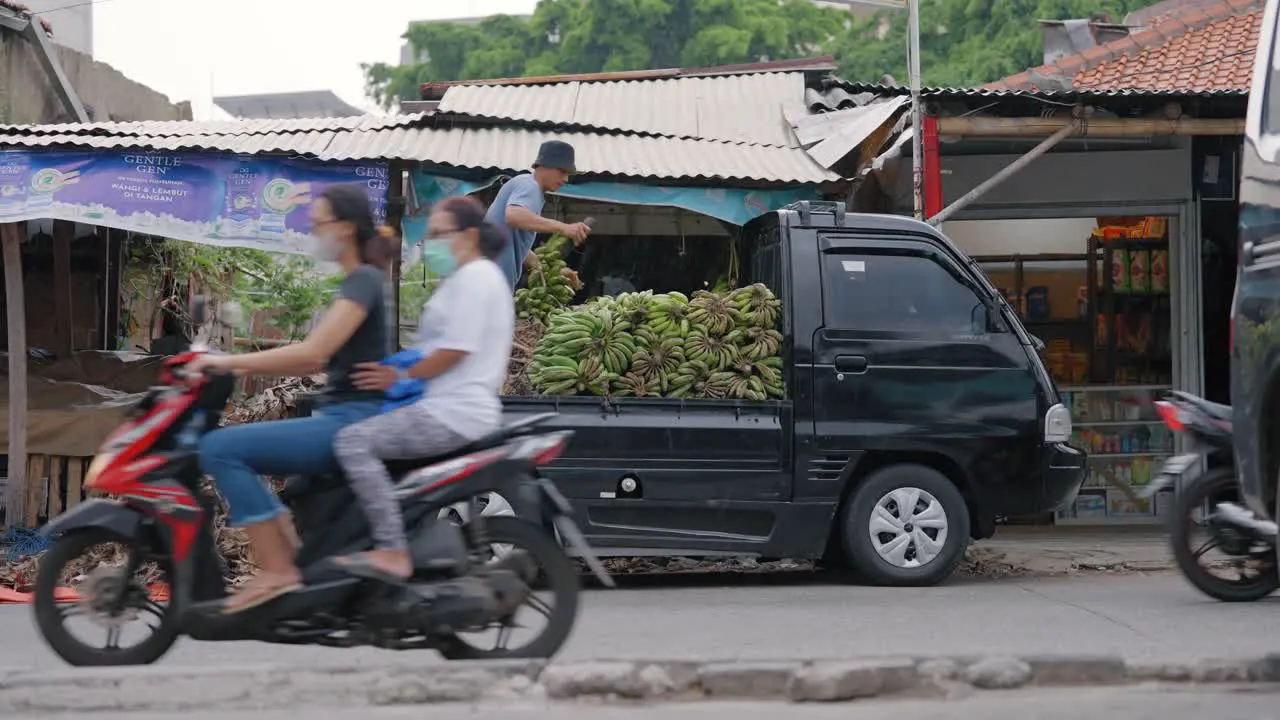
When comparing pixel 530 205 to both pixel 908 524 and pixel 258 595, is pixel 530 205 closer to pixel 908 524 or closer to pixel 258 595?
pixel 908 524

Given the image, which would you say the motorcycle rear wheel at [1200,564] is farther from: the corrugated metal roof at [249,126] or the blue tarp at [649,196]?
the corrugated metal roof at [249,126]

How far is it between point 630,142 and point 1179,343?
509 cm

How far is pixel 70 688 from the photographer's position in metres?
4.57

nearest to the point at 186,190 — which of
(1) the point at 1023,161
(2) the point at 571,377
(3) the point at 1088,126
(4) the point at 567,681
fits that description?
(2) the point at 571,377

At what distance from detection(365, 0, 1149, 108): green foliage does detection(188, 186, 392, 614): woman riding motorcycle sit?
27.4 meters

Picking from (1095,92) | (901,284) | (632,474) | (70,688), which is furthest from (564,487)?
(1095,92)

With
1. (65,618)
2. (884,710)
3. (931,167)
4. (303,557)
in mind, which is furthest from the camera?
Result: (931,167)

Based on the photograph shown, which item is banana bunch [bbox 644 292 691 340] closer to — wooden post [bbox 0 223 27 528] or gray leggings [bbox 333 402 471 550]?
gray leggings [bbox 333 402 471 550]

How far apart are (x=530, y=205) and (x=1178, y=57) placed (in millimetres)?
8832

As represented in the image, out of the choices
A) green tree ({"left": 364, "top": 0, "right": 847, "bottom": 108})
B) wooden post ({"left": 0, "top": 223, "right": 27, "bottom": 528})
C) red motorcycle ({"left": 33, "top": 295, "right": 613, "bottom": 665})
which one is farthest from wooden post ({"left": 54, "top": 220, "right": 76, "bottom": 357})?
green tree ({"left": 364, "top": 0, "right": 847, "bottom": 108})

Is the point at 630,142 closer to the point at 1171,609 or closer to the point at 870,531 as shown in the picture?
the point at 870,531

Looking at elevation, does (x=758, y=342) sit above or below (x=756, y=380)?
above

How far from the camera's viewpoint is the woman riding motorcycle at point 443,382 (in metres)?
4.80

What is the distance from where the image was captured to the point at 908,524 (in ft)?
27.2
